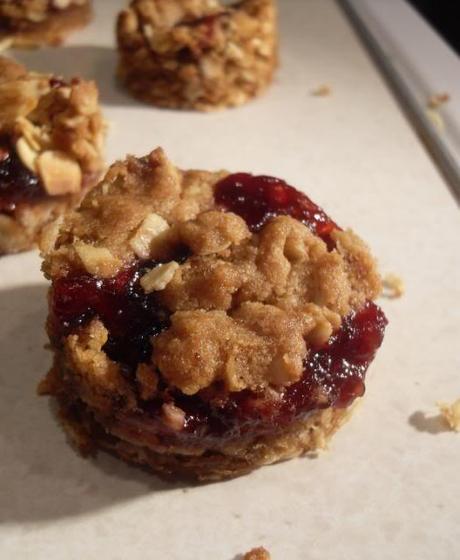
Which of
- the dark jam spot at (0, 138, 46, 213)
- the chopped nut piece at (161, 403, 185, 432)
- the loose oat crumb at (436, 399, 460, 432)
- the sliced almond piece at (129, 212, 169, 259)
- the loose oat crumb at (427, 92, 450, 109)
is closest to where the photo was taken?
the chopped nut piece at (161, 403, 185, 432)

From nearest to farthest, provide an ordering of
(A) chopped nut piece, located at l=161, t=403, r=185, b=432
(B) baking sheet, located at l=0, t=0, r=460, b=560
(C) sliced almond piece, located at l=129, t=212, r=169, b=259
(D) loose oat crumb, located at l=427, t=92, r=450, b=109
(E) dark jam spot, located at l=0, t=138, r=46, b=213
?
(A) chopped nut piece, located at l=161, t=403, r=185, b=432 → (B) baking sheet, located at l=0, t=0, r=460, b=560 → (C) sliced almond piece, located at l=129, t=212, r=169, b=259 → (E) dark jam spot, located at l=0, t=138, r=46, b=213 → (D) loose oat crumb, located at l=427, t=92, r=450, b=109

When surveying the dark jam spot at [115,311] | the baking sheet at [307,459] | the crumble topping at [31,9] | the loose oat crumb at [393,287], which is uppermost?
the dark jam spot at [115,311]

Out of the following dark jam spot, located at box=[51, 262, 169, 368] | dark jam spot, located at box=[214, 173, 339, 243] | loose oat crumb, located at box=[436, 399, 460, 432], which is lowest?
loose oat crumb, located at box=[436, 399, 460, 432]

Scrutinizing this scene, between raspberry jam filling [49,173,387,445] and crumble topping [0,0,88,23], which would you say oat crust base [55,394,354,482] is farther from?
crumble topping [0,0,88,23]

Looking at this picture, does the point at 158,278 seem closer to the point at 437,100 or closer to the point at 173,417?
the point at 173,417

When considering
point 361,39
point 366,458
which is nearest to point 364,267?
point 366,458

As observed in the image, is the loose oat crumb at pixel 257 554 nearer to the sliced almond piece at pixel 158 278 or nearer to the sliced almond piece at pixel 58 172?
the sliced almond piece at pixel 158 278

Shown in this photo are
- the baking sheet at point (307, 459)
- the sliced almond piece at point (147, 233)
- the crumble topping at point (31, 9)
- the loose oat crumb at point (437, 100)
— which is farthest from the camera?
the crumble topping at point (31, 9)

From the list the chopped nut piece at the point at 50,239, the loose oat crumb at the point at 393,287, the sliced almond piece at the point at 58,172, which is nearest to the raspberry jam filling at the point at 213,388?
the chopped nut piece at the point at 50,239

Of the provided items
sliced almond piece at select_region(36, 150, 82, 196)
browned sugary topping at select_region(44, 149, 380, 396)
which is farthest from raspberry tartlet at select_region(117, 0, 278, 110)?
browned sugary topping at select_region(44, 149, 380, 396)
